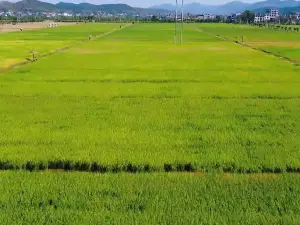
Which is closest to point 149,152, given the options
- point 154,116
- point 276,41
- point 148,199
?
point 148,199

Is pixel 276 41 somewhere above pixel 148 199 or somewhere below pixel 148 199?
below

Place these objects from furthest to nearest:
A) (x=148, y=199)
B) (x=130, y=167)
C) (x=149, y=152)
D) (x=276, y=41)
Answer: (x=276, y=41), (x=149, y=152), (x=130, y=167), (x=148, y=199)

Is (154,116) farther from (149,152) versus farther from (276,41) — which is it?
(276,41)

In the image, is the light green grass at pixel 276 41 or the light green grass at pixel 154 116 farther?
the light green grass at pixel 276 41

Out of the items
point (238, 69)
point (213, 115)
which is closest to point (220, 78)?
point (238, 69)

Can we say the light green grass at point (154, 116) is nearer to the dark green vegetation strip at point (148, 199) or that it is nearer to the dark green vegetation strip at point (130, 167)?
the dark green vegetation strip at point (130, 167)

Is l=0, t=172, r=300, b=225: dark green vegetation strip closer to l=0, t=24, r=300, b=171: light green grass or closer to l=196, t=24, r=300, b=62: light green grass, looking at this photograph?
l=0, t=24, r=300, b=171: light green grass

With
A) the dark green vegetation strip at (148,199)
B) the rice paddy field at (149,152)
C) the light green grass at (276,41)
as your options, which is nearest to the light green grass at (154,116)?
the rice paddy field at (149,152)
